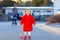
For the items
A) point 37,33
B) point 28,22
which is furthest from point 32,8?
point 28,22

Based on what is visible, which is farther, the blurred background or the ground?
the blurred background

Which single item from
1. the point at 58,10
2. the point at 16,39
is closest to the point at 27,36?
the point at 16,39

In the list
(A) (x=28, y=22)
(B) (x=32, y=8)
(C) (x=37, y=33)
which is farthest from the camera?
(B) (x=32, y=8)

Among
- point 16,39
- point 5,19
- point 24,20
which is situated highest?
point 24,20

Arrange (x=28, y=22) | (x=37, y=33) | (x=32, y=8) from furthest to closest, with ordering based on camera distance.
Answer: (x=32, y=8)
(x=37, y=33)
(x=28, y=22)

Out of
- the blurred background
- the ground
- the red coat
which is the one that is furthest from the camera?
the blurred background

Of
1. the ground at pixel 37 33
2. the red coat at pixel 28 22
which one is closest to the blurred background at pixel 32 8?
the ground at pixel 37 33

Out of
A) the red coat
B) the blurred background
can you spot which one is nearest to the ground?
the red coat

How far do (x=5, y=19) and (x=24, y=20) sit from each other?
62.1 feet

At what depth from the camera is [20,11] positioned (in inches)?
1321

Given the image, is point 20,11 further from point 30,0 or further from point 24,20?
point 24,20

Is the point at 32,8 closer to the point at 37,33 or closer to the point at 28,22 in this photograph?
the point at 37,33

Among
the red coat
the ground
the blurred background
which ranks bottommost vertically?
the blurred background

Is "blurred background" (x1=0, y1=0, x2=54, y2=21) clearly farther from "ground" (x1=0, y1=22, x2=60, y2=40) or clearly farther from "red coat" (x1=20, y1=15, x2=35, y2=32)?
"red coat" (x1=20, y1=15, x2=35, y2=32)
